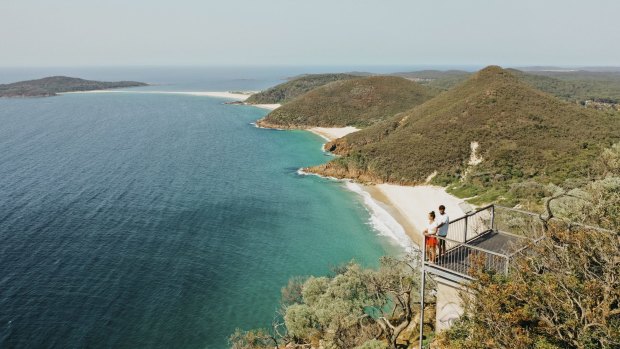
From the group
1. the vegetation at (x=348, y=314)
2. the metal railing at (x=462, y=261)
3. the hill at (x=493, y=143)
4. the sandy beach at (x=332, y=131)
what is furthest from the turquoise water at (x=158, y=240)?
the sandy beach at (x=332, y=131)

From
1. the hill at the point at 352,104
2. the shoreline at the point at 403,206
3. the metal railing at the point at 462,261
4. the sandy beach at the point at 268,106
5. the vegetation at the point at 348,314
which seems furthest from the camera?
the sandy beach at the point at 268,106

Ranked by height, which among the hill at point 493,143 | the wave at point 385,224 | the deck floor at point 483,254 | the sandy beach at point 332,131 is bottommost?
the wave at point 385,224

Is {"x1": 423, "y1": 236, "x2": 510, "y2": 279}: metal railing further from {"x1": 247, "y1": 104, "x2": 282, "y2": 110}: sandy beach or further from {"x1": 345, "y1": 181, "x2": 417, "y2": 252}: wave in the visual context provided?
{"x1": 247, "y1": 104, "x2": 282, "y2": 110}: sandy beach

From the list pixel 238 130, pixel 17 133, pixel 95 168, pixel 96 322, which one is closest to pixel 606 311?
pixel 96 322

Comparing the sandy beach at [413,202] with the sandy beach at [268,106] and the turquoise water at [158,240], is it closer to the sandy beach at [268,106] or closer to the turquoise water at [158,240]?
the turquoise water at [158,240]

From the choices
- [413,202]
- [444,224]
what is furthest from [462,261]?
[413,202]

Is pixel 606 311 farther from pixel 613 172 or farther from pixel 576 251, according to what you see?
pixel 613 172
